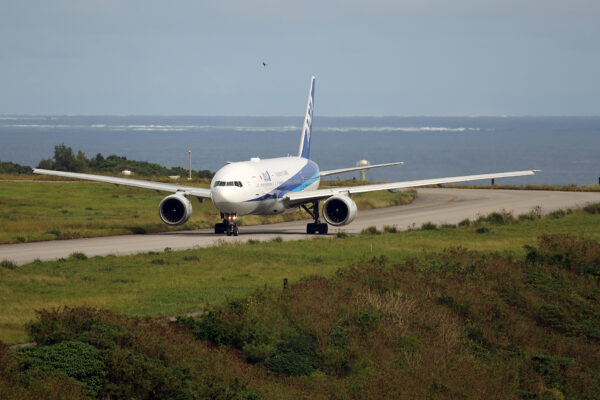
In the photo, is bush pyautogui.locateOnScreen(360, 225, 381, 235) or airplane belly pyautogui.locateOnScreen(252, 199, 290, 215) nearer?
airplane belly pyautogui.locateOnScreen(252, 199, 290, 215)

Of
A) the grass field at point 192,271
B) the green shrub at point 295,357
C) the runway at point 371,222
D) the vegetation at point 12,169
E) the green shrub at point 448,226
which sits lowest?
the green shrub at point 295,357

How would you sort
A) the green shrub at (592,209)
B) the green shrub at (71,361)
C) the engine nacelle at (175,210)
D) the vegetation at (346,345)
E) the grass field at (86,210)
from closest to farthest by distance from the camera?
the green shrub at (71,361)
the vegetation at (346,345)
the engine nacelle at (175,210)
the grass field at (86,210)
the green shrub at (592,209)

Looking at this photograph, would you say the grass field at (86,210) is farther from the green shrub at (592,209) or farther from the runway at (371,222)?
the green shrub at (592,209)

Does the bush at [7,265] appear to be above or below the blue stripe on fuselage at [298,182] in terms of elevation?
below

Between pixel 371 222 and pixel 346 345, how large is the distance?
121 ft

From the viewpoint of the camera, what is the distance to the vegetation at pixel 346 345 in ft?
65.4

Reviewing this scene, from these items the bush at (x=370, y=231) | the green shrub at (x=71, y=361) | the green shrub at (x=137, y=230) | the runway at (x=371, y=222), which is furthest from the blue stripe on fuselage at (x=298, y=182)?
the green shrub at (x=71, y=361)

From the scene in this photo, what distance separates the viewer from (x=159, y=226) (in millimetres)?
55688

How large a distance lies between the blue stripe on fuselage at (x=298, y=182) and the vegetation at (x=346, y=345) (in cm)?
1698

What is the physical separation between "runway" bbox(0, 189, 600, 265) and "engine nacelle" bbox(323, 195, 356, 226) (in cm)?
164

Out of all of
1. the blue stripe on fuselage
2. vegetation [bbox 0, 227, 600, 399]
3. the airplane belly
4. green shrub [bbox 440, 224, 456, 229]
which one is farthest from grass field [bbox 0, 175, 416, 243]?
→ vegetation [bbox 0, 227, 600, 399]

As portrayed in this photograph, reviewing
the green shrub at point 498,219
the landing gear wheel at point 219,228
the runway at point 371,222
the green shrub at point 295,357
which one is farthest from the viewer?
the green shrub at point 498,219

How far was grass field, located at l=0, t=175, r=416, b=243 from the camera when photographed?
168 feet

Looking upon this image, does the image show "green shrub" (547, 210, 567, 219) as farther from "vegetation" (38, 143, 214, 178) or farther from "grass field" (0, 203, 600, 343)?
"vegetation" (38, 143, 214, 178)
